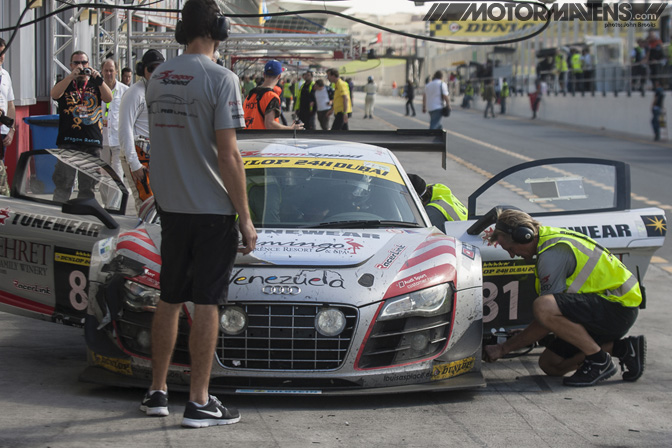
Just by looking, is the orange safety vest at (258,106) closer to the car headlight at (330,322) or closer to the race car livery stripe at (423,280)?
the race car livery stripe at (423,280)

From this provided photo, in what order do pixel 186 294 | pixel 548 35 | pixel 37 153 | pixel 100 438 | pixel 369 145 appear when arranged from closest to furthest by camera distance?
pixel 100 438 → pixel 186 294 → pixel 37 153 → pixel 369 145 → pixel 548 35

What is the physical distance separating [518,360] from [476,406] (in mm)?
1294

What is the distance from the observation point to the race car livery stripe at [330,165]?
19.6 feet

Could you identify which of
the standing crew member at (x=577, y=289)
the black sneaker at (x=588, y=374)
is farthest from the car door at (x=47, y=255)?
the black sneaker at (x=588, y=374)

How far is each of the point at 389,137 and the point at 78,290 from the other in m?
2.38

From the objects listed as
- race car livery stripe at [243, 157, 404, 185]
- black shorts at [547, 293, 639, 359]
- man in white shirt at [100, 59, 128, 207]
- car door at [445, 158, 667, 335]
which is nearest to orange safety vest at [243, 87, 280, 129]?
man in white shirt at [100, 59, 128, 207]

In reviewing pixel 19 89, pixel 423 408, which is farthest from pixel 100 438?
pixel 19 89

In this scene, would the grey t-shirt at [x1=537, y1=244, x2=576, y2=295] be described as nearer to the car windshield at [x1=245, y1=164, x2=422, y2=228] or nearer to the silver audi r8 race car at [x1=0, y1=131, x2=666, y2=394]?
the silver audi r8 race car at [x1=0, y1=131, x2=666, y2=394]

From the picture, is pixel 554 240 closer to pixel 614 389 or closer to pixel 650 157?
pixel 614 389

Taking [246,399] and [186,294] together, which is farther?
[246,399]

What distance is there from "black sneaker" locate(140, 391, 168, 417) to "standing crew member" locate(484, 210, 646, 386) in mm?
2026

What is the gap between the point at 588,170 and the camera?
6.14 metres

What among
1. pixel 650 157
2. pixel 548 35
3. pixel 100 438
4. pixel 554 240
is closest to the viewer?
pixel 100 438

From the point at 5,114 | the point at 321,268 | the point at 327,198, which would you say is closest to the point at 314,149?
the point at 327,198
